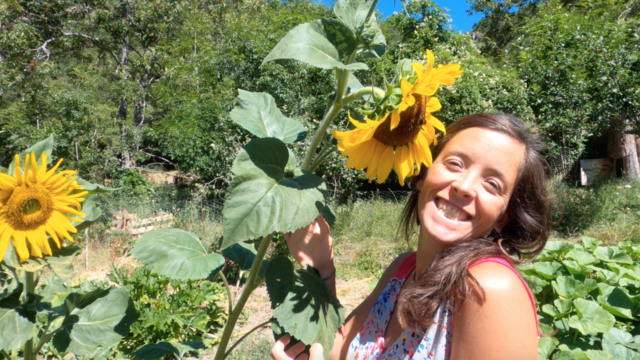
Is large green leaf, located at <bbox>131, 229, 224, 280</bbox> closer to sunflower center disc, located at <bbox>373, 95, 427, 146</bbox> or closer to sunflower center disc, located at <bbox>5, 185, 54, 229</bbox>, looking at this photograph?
sunflower center disc, located at <bbox>5, 185, 54, 229</bbox>

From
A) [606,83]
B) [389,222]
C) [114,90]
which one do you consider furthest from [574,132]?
[114,90]

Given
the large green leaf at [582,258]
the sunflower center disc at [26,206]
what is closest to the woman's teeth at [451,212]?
the sunflower center disc at [26,206]

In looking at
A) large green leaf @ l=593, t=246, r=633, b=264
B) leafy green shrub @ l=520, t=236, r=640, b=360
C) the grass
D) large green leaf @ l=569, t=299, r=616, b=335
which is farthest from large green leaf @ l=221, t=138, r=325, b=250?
the grass

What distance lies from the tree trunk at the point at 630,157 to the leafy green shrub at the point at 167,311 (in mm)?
7786

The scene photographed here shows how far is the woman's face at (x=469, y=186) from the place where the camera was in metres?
1.03

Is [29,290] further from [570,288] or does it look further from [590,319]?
[570,288]

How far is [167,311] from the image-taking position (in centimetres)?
308

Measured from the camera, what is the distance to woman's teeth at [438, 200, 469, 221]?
104 cm

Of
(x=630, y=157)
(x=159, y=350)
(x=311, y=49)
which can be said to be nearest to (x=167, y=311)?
(x=159, y=350)

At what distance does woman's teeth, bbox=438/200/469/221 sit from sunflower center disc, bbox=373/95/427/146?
0.24 m

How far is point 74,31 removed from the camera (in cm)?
945

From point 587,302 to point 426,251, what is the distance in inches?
69.1

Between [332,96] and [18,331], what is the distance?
2.78ft

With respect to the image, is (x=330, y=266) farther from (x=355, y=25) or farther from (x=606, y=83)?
(x=606, y=83)
